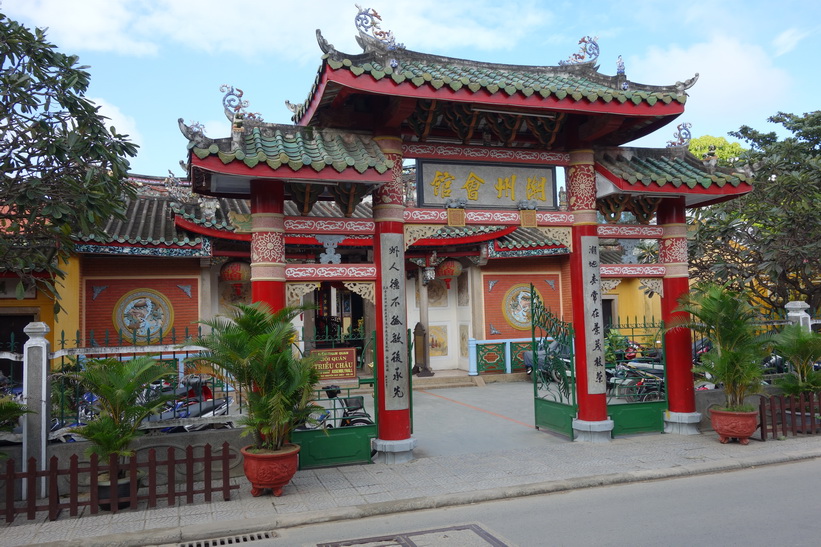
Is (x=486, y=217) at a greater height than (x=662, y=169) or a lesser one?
lesser

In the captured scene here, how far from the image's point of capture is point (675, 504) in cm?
592

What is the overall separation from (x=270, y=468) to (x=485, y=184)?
4528 millimetres

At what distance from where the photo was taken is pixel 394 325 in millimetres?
7562

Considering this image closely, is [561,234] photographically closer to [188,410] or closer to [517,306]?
[188,410]

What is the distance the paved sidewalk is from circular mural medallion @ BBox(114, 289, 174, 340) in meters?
6.24

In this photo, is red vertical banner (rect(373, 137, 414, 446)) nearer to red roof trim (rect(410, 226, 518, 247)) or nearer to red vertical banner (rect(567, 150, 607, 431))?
red vertical banner (rect(567, 150, 607, 431))

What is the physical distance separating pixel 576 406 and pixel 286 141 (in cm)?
547

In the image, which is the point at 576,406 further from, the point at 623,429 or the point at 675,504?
the point at 675,504

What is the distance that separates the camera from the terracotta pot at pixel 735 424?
8.09 meters

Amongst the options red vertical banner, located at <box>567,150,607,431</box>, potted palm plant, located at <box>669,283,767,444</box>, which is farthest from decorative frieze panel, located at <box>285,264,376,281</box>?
potted palm plant, located at <box>669,283,767,444</box>

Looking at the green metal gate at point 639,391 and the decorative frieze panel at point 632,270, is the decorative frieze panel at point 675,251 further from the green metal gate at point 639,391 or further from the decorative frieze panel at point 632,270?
the green metal gate at point 639,391

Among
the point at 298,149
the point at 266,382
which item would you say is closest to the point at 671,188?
the point at 298,149

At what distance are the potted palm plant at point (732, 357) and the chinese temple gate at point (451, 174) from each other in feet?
1.95

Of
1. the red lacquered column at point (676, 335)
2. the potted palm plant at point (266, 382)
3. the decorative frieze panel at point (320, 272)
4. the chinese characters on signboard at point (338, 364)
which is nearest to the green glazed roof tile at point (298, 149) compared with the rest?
the decorative frieze panel at point (320, 272)
